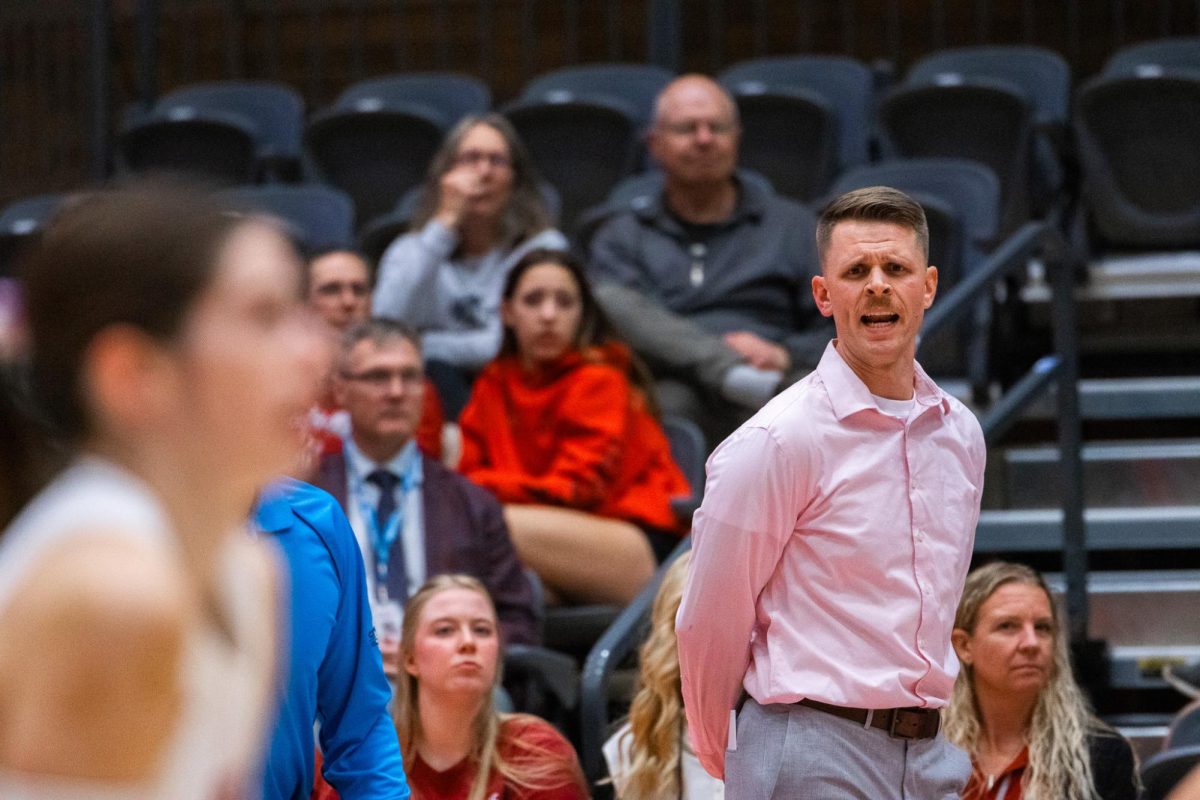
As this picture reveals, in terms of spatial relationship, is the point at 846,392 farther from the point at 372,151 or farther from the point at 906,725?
the point at 372,151

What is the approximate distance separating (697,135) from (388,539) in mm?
1802

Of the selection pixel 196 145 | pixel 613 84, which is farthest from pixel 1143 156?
pixel 196 145

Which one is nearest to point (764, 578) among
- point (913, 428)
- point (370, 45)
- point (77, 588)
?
point (913, 428)

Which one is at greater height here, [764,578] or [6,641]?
[6,641]

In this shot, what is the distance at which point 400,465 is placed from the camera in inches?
176

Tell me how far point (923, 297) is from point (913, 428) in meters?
0.18

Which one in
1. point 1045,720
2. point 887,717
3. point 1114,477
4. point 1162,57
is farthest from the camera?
point 1162,57

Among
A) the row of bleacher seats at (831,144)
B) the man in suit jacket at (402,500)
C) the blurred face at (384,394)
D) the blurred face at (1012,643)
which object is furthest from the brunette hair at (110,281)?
the row of bleacher seats at (831,144)

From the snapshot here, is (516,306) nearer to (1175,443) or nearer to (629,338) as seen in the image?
(629,338)

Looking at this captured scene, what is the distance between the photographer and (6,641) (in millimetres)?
1010

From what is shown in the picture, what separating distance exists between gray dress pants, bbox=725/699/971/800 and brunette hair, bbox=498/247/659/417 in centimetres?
236

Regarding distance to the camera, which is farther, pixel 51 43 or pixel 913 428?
pixel 51 43

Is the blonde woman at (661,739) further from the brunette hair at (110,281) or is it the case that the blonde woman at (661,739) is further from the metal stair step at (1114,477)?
the brunette hair at (110,281)

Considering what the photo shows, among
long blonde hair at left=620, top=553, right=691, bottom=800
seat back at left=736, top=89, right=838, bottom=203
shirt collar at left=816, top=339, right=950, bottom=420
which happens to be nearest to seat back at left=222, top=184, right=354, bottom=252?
seat back at left=736, top=89, right=838, bottom=203
